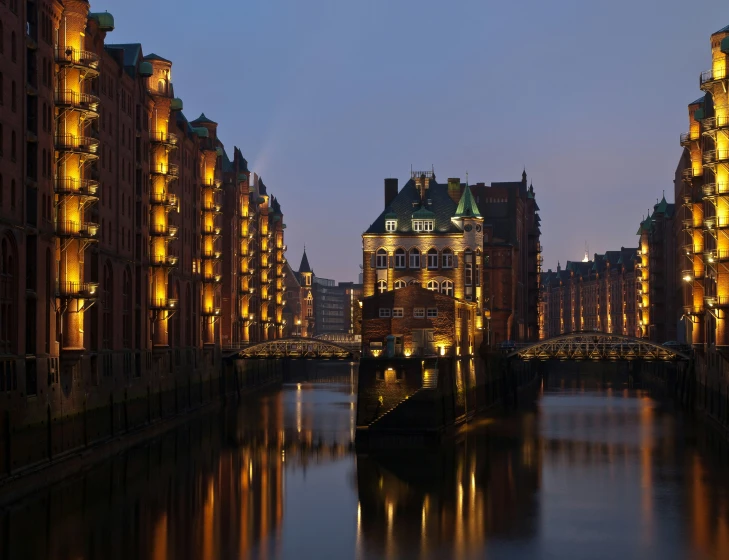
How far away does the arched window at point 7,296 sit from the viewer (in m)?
57.0

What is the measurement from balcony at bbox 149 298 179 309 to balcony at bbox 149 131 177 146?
40.3 feet

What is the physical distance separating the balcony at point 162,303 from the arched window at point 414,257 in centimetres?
3236

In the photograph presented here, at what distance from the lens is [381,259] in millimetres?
121188

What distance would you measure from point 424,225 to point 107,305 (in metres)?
47.6

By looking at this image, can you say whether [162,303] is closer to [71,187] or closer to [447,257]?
[71,187]

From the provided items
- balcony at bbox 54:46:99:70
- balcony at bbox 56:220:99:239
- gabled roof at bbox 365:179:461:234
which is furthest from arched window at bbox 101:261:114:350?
gabled roof at bbox 365:179:461:234

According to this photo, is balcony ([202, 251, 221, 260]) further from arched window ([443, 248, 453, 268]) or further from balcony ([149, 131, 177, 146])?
arched window ([443, 248, 453, 268])

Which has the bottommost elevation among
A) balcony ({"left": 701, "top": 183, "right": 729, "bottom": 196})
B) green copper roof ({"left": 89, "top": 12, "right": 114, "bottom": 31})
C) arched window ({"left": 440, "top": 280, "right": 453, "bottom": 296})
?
arched window ({"left": 440, "top": 280, "right": 453, "bottom": 296})

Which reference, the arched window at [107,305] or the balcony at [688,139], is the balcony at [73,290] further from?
the balcony at [688,139]

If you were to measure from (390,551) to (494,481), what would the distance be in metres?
19.3

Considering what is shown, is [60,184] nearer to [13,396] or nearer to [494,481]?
[13,396]

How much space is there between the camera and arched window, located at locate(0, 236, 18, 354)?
5703cm

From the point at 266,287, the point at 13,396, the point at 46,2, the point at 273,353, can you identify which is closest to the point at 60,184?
the point at 46,2

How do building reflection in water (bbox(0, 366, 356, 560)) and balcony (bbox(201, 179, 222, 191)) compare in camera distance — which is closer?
building reflection in water (bbox(0, 366, 356, 560))
